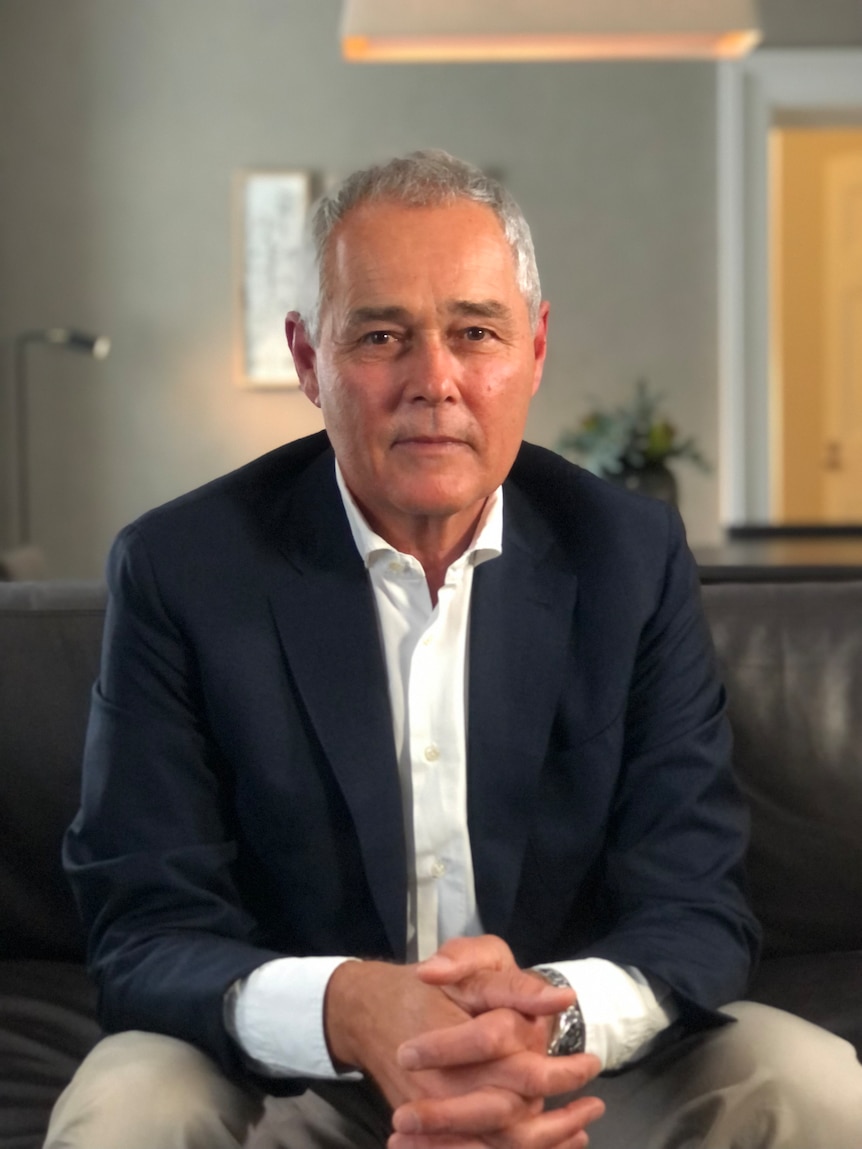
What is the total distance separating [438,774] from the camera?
1.47 meters

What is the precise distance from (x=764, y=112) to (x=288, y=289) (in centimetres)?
163

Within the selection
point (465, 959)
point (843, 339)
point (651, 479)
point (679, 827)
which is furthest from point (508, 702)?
point (843, 339)

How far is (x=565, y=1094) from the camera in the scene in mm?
1400

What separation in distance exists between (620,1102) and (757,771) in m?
0.51

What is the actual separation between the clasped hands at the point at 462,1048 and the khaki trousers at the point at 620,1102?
12cm

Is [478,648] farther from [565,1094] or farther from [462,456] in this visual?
[565,1094]

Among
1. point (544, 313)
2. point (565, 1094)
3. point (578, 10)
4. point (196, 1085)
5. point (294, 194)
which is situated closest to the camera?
point (196, 1085)

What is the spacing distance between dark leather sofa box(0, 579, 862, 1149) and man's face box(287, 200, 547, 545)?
1.59 feet

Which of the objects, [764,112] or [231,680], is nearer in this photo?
[231,680]

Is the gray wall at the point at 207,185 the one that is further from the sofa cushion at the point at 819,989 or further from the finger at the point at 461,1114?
the finger at the point at 461,1114

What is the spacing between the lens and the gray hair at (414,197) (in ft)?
4.79

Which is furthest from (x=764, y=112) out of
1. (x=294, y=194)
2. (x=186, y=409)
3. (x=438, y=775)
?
(x=438, y=775)

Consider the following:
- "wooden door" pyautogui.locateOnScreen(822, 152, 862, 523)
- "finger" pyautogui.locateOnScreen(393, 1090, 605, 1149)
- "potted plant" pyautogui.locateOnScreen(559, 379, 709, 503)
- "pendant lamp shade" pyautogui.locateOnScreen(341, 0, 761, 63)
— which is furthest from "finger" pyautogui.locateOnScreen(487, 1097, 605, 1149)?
"wooden door" pyautogui.locateOnScreen(822, 152, 862, 523)

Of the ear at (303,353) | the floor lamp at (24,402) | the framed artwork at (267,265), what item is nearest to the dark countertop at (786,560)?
the ear at (303,353)
